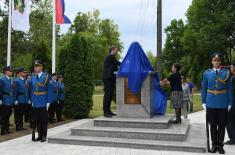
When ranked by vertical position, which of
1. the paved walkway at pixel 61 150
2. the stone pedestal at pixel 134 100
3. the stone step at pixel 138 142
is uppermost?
the stone pedestal at pixel 134 100

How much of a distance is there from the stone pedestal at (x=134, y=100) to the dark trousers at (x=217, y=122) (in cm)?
239

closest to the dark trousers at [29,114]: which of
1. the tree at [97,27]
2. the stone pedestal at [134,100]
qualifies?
the stone pedestal at [134,100]

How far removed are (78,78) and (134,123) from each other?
5774 millimetres

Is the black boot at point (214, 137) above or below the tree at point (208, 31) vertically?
below

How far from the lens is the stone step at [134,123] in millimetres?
9219

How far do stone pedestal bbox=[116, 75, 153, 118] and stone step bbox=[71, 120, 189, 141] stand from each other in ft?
2.82

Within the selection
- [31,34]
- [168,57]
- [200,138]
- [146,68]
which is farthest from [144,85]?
[168,57]

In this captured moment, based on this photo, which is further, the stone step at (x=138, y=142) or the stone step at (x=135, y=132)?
the stone step at (x=135, y=132)

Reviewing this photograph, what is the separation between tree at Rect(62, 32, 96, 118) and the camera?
47.4ft

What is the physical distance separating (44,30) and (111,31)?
13.7 meters

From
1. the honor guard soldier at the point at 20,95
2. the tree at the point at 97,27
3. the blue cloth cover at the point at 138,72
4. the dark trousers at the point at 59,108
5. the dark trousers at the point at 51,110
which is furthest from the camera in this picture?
the tree at the point at 97,27

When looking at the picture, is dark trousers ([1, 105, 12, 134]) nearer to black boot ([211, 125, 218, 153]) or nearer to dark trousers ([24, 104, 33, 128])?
dark trousers ([24, 104, 33, 128])

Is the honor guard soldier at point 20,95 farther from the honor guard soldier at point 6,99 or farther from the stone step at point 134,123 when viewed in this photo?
the stone step at point 134,123

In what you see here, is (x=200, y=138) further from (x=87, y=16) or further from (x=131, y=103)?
(x=87, y=16)
